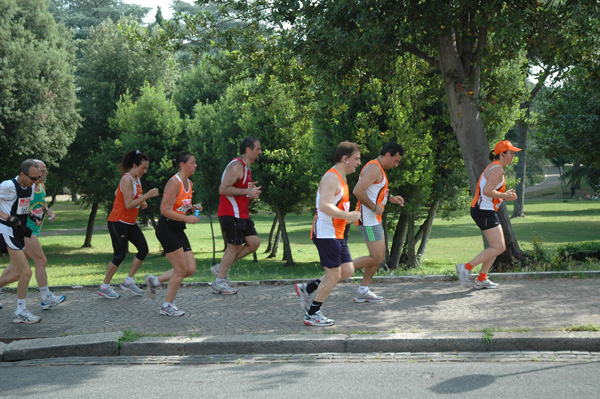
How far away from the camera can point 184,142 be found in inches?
1155

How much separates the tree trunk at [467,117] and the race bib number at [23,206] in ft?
24.0

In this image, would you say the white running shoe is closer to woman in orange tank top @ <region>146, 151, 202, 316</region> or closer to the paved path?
the paved path

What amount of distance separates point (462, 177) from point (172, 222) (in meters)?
13.1

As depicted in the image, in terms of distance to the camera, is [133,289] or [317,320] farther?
[133,289]

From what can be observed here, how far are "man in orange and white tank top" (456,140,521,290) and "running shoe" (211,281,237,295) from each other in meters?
3.07

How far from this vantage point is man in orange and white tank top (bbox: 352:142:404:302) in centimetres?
751

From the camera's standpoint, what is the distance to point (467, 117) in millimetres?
11250

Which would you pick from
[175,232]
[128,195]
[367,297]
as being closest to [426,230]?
[367,297]

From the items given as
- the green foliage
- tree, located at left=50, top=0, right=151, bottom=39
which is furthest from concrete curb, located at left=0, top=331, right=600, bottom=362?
tree, located at left=50, top=0, right=151, bottom=39

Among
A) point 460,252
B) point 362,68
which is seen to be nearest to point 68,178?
point 460,252

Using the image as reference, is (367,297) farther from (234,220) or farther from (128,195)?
(128,195)

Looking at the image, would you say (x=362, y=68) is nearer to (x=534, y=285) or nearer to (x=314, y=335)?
(x=534, y=285)

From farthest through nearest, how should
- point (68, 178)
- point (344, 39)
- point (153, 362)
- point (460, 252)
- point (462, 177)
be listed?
Result: 1. point (68, 178)
2. point (460, 252)
3. point (462, 177)
4. point (344, 39)
5. point (153, 362)

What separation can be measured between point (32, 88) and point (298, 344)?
23.7 m
